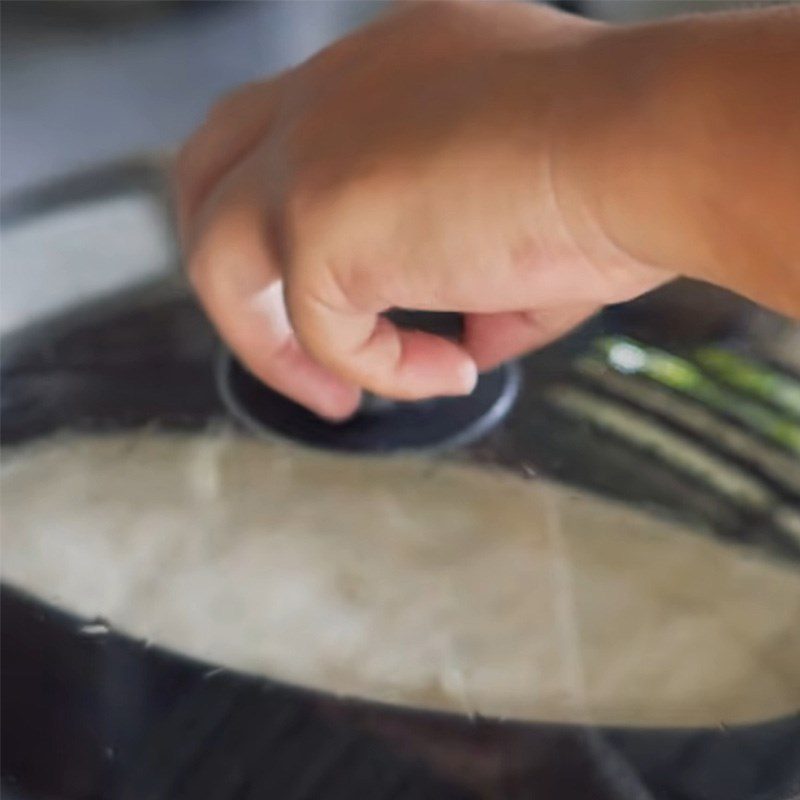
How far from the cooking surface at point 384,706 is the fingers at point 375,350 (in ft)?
0.17

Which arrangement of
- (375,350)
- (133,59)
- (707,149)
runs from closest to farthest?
(707,149)
(375,350)
(133,59)

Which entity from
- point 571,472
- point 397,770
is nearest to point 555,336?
point 571,472

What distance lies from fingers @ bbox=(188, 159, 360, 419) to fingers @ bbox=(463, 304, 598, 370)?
4 centimetres

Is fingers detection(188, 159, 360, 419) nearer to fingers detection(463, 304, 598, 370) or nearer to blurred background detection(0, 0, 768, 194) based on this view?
fingers detection(463, 304, 598, 370)

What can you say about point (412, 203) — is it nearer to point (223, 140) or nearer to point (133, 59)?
point (223, 140)

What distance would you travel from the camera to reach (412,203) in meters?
0.31

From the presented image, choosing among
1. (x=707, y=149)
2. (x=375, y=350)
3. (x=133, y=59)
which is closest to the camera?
(x=707, y=149)

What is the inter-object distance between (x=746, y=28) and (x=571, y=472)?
198 millimetres

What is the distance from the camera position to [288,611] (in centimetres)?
38

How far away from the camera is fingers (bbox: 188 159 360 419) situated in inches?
15.0

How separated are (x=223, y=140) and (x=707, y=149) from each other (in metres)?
0.20

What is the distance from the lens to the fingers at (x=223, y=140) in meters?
0.41

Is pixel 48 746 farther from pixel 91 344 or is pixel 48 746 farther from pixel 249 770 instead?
pixel 91 344

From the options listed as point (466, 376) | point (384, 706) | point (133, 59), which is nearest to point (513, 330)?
point (466, 376)
